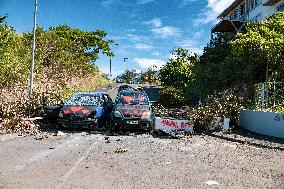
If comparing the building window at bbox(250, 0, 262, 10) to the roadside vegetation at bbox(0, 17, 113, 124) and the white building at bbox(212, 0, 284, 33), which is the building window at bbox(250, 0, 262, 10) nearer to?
the white building at bbox(212, 0, 284, 33)

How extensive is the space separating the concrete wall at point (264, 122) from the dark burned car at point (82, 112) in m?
6.63

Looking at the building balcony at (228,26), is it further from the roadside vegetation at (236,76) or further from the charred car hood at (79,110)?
the charred car hood at (79,110)

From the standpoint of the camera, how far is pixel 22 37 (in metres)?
38.5

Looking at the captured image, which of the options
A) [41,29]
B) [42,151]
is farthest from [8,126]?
[41,29]

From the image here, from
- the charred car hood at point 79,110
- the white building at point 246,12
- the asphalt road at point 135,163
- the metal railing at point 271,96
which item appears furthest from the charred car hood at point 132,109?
the white building at point 246,12

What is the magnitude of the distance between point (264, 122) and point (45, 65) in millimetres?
26350

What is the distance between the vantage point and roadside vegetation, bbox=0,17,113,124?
67.4 ft

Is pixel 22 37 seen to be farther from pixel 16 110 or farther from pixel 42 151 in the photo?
pixel 42 151

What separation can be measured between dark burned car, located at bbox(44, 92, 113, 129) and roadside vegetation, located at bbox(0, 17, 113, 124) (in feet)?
5.63

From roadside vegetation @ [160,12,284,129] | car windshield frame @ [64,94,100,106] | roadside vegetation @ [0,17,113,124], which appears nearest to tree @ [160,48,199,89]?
roadside vegetation @ [160,12,284,129]

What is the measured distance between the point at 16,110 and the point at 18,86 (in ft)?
28.9

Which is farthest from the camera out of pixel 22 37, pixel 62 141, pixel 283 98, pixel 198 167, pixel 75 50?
pixel 75 50

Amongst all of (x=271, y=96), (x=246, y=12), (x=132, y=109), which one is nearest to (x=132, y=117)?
(x=132, y=109)

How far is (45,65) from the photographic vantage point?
126 ft
